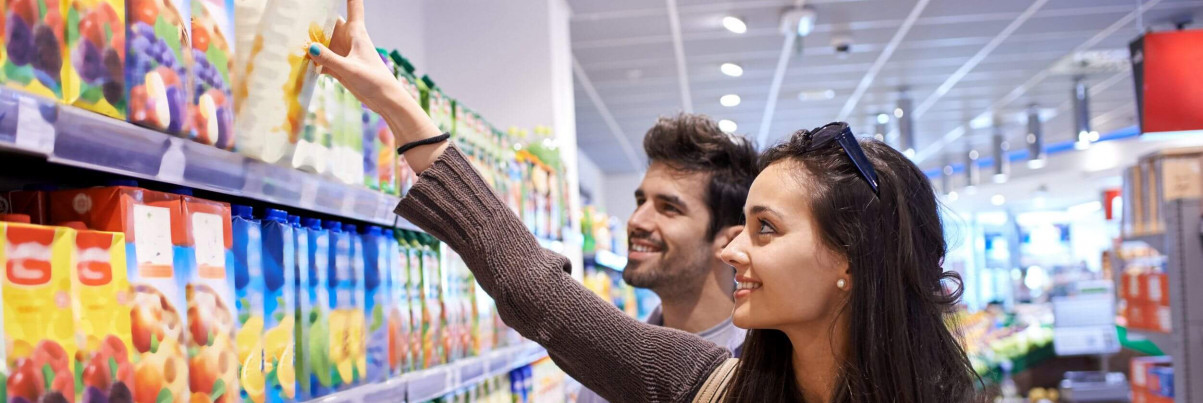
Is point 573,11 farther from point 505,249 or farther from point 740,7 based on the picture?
point 505,249

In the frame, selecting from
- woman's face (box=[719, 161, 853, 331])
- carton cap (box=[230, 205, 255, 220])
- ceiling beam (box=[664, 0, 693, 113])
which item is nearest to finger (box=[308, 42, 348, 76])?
carton cap (box=[230, 205, 255, 220])

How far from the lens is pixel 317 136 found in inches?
56.7

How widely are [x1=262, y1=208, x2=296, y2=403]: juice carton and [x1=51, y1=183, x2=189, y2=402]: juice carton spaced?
0.22 metres

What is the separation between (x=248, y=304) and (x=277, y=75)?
303 millimetres

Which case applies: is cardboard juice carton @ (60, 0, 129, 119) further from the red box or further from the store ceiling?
the red box

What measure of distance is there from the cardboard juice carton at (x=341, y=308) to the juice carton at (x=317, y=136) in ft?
0.43

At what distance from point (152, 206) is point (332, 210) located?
1.49 feet

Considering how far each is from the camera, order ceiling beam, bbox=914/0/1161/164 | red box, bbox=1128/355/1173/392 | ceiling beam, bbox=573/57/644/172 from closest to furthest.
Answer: red box, bbox=1128/355/1173/392
ceiling beam, bbox=914/0/1161/164
ceiling beam, bbox=573/57/644/172

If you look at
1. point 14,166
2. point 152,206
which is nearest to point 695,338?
point 152,206

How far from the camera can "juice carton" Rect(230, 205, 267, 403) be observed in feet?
4.03

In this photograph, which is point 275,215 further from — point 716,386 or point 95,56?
point 716,386

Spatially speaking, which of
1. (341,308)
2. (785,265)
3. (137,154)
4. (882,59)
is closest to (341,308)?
(341,308)

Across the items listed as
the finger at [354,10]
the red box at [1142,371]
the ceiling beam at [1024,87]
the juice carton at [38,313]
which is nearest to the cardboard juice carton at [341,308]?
the finger at [354,10]

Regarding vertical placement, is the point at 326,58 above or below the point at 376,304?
above
